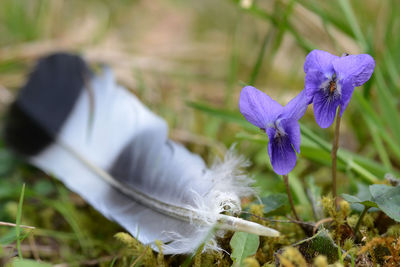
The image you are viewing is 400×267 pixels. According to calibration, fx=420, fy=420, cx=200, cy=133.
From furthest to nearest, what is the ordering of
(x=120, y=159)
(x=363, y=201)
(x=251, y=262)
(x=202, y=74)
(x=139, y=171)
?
(x=202, y=74) → (x=120, y=159) → (x=139, y=171) → (x=363, y=201) → (x=251, y=262)

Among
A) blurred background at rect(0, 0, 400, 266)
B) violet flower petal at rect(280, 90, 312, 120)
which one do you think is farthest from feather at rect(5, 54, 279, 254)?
violet flower petal at rect(280, 90, 312, 120)

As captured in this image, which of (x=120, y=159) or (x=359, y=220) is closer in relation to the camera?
(x=359, y=220)

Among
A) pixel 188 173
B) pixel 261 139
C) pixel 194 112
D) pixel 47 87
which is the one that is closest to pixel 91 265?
pixel 188 173

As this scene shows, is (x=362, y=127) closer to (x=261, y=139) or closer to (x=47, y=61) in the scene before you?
(x=261, y=139)

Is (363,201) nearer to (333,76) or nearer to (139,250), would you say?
(333,76)

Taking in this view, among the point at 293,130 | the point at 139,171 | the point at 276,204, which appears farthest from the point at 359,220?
the point at 139,171

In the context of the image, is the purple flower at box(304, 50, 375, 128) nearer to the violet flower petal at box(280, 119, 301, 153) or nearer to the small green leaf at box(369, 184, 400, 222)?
the violet flower petal at box(280, 119, 301, 153)

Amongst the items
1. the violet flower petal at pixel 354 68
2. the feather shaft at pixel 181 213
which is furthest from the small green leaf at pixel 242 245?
the violet flower petal at pixel 354 68
